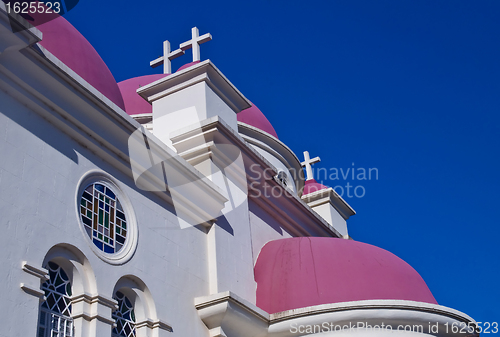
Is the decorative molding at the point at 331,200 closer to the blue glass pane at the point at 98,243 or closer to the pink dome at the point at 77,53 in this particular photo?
the pink dome at the point at 77,53

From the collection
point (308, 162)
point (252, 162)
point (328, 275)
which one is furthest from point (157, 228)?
point (308, 162)

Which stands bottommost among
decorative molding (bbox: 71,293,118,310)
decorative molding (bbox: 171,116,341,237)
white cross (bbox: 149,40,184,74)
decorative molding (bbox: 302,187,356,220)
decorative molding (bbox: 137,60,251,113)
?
decorative molding (bbox: 71,293,118,310)

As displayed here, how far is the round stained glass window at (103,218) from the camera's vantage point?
653 centimetres

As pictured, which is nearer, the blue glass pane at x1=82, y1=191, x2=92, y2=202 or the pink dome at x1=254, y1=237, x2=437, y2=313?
the blue glass pane at x1=82, y1=191, x2=92, y2=202

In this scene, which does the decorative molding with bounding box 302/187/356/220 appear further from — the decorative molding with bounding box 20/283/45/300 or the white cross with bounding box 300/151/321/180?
the decorative molding with bounding box 20/283/45/300

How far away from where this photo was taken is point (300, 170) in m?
14.9

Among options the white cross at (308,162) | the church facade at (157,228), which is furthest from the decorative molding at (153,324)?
the white cross at (308,162)

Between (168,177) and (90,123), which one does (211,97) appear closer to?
(168,177)

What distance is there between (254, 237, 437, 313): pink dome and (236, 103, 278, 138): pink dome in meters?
4.59

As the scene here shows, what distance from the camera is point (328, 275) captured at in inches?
343

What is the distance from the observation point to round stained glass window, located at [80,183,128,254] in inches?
257

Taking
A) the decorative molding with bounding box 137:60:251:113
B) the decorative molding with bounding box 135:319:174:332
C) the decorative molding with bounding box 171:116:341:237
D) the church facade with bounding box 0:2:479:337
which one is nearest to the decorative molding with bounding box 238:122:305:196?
the decorative molding with bounding box 171:116:341:237

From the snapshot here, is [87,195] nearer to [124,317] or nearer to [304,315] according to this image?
[124,317]

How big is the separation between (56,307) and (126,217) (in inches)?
57.0
